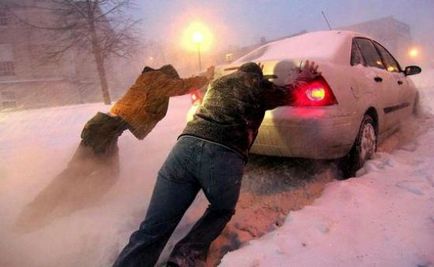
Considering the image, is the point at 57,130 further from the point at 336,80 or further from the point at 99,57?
the point at 99,57

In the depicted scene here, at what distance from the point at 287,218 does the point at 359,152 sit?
1440mm

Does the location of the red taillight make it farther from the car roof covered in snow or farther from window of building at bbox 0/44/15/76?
window of building at bbox 0/44/15/76

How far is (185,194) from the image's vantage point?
8.69 ft

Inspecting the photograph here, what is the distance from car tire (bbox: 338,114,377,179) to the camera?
3924mm

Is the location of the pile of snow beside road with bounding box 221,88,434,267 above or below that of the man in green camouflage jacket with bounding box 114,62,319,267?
below

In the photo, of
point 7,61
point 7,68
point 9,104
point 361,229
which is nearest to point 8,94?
point 9,104

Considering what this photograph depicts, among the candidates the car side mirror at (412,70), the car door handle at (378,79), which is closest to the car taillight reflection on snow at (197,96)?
the car door handle at (378,79)

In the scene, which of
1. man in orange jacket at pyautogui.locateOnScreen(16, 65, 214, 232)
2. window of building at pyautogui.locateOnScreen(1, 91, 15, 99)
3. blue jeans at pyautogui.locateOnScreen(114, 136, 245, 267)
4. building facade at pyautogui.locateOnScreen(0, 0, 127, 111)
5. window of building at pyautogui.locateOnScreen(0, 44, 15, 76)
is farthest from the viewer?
window of building at pyautogui.locateOnScreen(0, 44, 15, 76)

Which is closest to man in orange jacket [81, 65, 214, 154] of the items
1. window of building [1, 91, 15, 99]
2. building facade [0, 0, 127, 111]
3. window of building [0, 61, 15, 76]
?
building facade [0, 0, 127, 111]

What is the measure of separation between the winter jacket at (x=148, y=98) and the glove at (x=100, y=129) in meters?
0.08

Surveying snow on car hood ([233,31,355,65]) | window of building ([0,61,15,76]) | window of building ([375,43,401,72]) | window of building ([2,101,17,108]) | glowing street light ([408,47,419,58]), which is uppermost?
window of building ([0,61,15,76])

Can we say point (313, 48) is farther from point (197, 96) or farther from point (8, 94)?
point (8, 94)

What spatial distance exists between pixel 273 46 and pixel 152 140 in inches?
100

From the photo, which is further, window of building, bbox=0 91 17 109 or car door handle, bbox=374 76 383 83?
window of building, bbox=0 91 17 109
